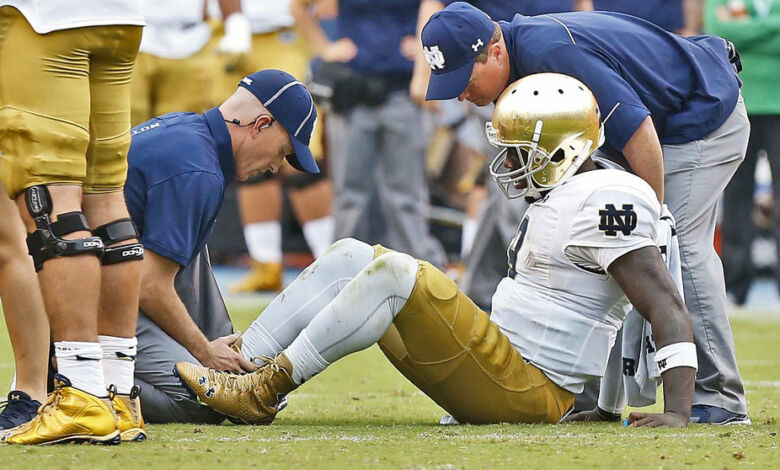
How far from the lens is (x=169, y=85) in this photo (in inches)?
337

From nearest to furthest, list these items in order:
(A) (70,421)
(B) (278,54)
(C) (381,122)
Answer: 1. (A) (70,421)
2. (C) (381,122)
3. (B) (278,54)

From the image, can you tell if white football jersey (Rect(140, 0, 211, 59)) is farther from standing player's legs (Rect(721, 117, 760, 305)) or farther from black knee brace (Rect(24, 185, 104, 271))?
black knee brace (Rect(24, 185, 104, 271))

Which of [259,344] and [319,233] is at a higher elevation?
[259,344]

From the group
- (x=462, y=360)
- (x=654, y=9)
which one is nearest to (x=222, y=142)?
(x=462, y=360)

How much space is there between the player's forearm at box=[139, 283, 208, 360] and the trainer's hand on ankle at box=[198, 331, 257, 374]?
23 mm

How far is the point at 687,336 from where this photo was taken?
13.0 feet

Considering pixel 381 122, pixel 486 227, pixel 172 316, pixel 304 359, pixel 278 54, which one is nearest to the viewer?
pixel 304 359

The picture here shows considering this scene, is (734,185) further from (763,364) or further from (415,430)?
(415,430)

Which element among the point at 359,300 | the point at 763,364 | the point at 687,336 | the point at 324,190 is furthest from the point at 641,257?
the point at 324,190

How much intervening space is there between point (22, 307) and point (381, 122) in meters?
4.84

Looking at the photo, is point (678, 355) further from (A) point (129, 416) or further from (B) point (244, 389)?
(A) point (129, 416)

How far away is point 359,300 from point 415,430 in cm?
44

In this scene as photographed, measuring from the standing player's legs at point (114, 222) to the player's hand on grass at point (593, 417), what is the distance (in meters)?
1.46

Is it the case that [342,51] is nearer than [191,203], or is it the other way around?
[191,203]
